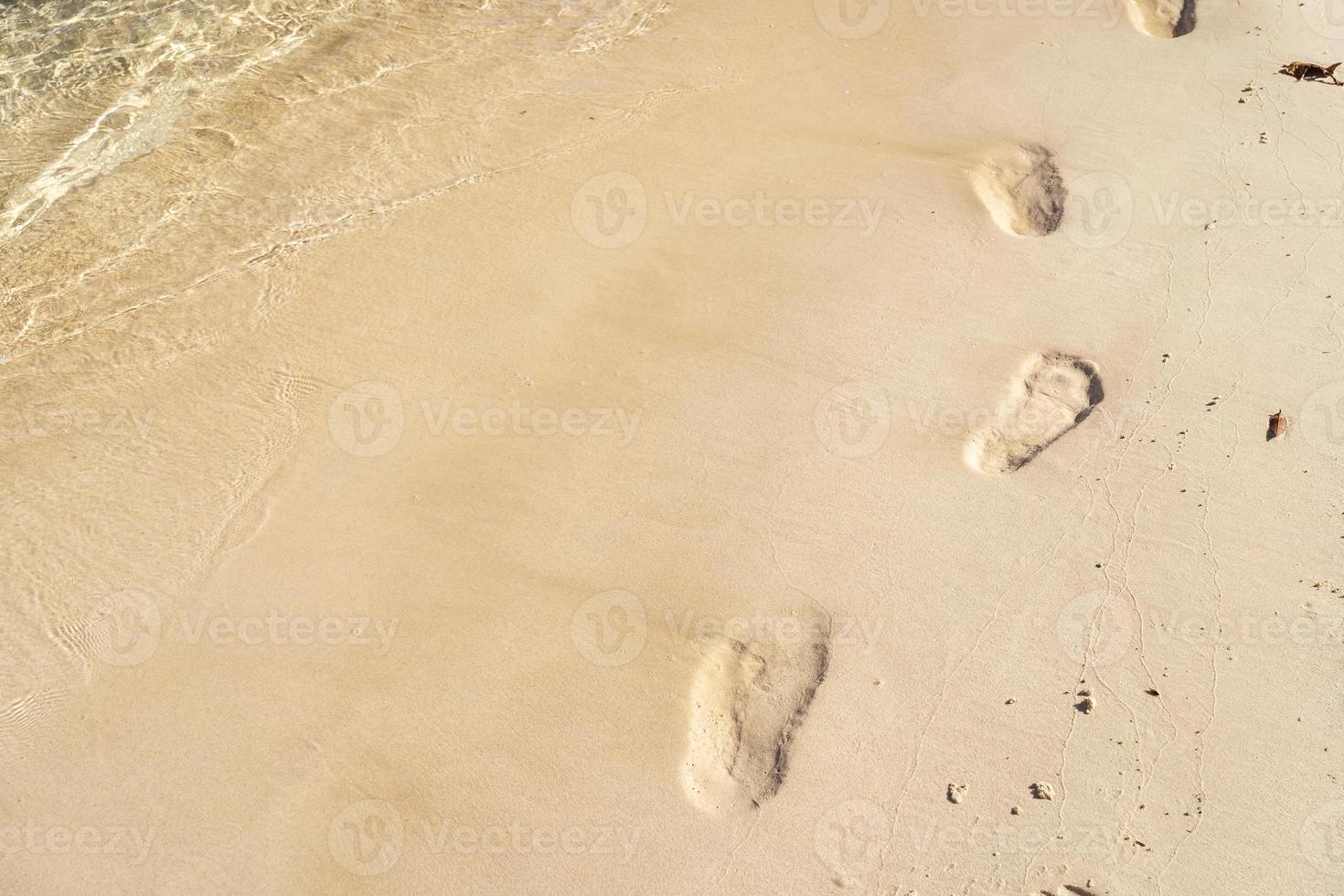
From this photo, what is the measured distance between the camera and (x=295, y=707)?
13.2 ft

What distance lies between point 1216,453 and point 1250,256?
1516 mm

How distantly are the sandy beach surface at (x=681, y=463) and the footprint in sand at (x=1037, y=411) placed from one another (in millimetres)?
30

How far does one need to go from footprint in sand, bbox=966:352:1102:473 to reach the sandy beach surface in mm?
30

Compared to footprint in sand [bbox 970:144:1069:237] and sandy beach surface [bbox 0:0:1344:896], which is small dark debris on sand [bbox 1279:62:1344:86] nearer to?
sandy beach surface [bbox 0:0:1344:896]

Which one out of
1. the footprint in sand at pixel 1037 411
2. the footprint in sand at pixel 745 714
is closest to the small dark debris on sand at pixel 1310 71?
the footprint in sand at pixel 1037 411

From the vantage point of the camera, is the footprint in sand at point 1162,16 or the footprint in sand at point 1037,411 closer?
the footprint in sand at point 1037,411

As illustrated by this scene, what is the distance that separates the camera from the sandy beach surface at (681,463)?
12.4 feet

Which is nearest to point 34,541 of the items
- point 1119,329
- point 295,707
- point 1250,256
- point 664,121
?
point 295,707

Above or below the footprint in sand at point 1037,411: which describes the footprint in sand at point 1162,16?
above

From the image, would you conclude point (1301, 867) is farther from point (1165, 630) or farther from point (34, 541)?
point (34, 541)

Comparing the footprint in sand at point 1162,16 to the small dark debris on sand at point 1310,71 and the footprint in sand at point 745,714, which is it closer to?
the small dark debris on sand at point 1310,71

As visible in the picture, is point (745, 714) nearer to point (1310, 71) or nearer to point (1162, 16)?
point (1310, 71)

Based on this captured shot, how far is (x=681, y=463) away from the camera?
4.73 meters

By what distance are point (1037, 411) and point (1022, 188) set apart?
70.8 inches
